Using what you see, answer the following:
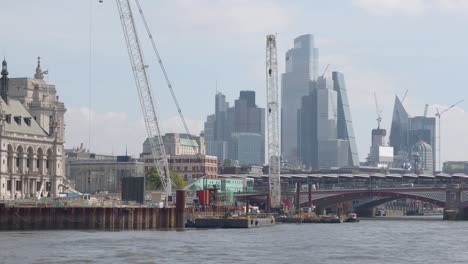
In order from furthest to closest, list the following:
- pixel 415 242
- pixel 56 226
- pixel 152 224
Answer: pixel 152 224 < pixel 56 226 < pixel 415 242

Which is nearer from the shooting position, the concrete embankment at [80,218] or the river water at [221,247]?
the river water at [221,247]

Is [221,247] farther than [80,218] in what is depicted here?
No

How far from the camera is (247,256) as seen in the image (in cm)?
12550

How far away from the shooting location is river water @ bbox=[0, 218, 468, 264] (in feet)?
394

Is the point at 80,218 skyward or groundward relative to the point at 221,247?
skyward

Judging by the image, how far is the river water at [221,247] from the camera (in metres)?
120

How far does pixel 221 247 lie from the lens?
13825 cm

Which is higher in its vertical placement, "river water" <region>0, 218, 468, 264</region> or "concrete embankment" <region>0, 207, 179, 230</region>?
"concrete embankment" <region>0, 207, 179, 230</region>

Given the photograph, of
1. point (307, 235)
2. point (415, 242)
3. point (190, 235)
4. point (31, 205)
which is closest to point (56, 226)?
point (31, 205)

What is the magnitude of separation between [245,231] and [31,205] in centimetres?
3264

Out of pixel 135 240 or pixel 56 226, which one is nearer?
pixel 135 240

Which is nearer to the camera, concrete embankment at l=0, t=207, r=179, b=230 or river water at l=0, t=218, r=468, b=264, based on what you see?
river water at l=0, t=218, r=468, b=264

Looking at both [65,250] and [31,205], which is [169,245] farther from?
[31,205]

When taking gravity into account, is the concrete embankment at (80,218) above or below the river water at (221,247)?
above
